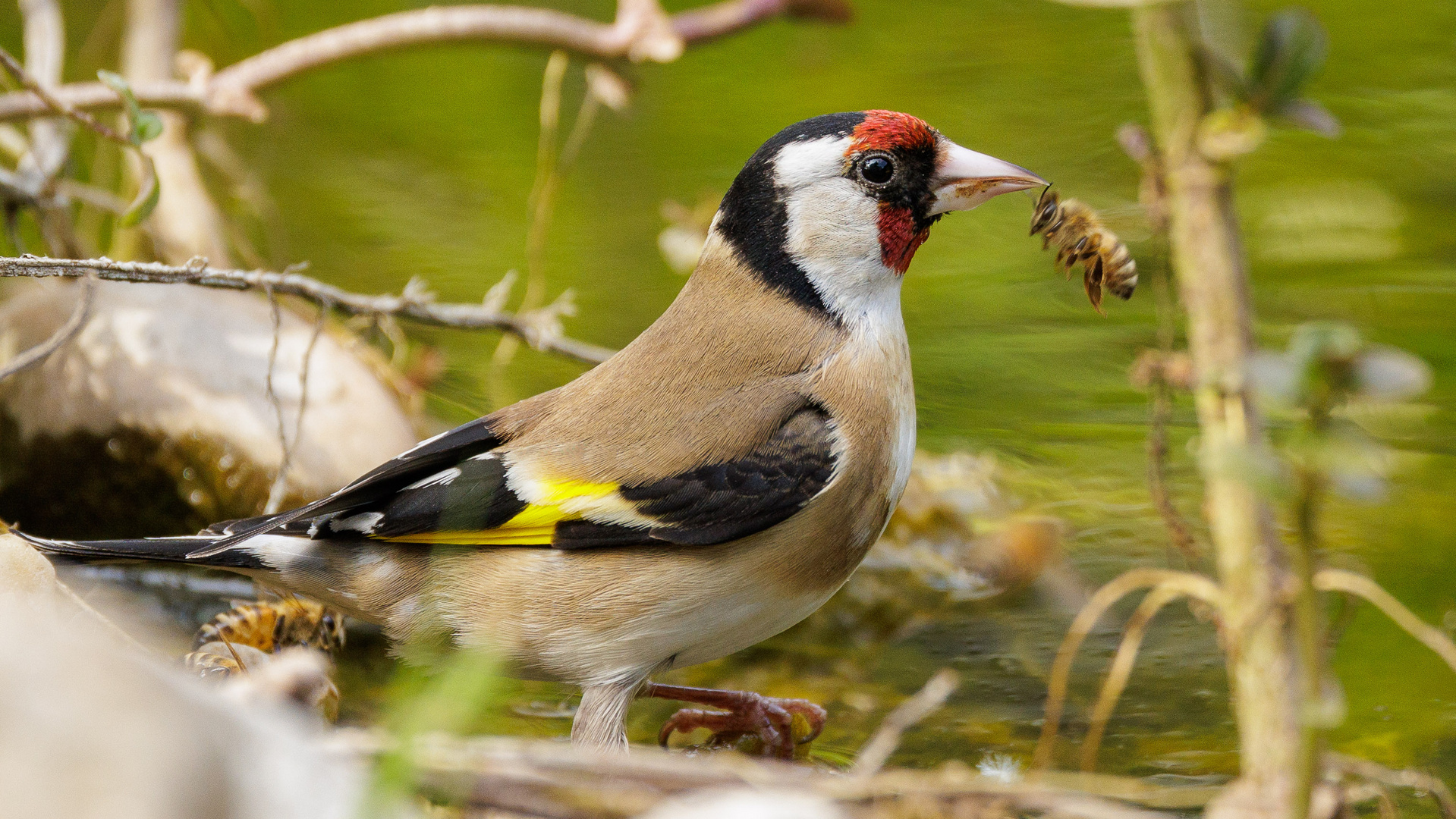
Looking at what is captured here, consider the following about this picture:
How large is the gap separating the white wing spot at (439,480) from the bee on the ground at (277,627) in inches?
21.1

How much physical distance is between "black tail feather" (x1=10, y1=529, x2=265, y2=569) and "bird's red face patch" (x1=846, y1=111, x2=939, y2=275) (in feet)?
5.19

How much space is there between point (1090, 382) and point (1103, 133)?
2492 mm

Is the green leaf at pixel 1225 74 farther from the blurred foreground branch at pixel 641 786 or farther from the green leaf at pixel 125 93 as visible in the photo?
the green leaf at pixel 125 93

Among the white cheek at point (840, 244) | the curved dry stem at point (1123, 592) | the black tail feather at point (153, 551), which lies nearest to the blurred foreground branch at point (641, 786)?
the curved dry stem at point (1123, 592)

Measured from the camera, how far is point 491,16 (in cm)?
488

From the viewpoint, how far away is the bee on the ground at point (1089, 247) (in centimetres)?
294

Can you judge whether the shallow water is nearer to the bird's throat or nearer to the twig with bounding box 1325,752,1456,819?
the twig with bounding box 1325,752,1456,819

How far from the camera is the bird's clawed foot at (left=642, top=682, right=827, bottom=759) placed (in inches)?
134

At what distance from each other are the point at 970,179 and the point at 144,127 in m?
2.08

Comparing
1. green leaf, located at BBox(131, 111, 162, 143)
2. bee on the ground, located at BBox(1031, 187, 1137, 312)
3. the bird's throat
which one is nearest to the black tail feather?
green leaf, located at BBox(131, 111, 162, 143)

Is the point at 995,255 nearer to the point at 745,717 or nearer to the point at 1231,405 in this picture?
the point at 745,717


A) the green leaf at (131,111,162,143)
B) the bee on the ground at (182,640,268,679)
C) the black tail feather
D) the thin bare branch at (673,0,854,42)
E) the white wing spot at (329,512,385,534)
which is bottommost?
the bee on the ground at (182,640,268,679)

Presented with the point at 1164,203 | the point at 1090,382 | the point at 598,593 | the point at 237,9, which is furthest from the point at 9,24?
the point at 1164,203

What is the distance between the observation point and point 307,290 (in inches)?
144
